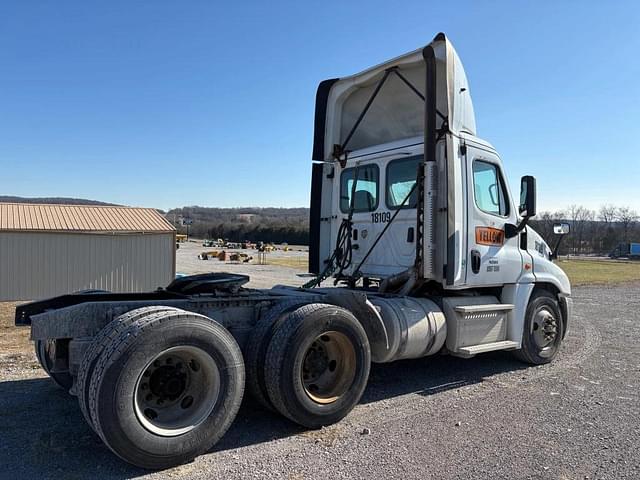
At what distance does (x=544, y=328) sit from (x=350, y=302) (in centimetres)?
337

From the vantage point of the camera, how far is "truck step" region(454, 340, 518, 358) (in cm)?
613

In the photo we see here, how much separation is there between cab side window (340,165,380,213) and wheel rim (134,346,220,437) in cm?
376

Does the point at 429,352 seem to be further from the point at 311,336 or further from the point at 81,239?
the point at 81,239

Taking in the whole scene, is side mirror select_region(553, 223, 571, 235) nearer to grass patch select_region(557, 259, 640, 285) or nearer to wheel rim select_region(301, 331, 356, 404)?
wheel rim select_region(301, 331, 356, 404)

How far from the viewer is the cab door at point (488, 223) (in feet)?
21.0

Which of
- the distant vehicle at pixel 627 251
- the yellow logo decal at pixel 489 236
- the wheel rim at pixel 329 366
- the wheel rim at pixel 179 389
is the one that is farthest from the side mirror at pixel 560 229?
the distant vehicle at pixel 627 251

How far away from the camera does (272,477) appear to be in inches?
143

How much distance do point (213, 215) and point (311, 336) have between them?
Answer: 176m

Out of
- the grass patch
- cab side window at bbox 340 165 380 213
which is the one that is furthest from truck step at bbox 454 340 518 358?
the grass patch

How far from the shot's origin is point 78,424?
4621 mm

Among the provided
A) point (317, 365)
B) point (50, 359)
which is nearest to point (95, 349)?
point (50, 359)

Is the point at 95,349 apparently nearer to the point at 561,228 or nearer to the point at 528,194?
the point at 528,194

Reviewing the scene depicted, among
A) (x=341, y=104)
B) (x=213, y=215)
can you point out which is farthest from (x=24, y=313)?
(x=213, y=215)

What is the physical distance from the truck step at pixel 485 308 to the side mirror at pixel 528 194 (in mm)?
1256
